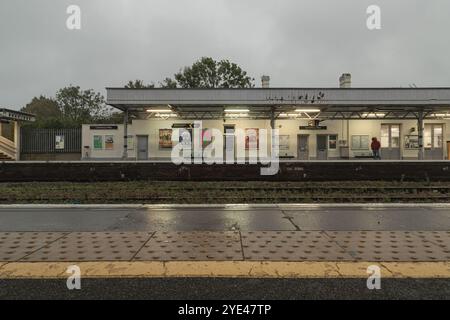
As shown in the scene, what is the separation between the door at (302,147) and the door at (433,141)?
962cm

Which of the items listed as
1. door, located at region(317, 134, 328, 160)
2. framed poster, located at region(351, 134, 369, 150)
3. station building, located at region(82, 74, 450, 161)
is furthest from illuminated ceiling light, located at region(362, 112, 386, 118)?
door, located at region(317, 134, 328, 160)

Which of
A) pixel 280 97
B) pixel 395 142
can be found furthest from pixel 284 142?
pixel 395 142

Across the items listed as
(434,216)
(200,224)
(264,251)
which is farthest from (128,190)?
(434,216)

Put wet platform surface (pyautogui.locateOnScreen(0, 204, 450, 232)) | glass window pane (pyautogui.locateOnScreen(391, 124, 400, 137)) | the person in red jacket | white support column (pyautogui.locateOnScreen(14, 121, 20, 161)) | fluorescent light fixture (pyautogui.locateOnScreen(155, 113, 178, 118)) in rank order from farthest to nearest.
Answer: white support column (pyautogui.locateOnScreen(14, 121, 20, 161)) < glass window pane (pyautogui.locateOnScreen(391, 124, 400, 137)) < fluorescent light fixture (pyautogui.locateOnScreen(155, 113, 178, 118)) < the person in red jacket < wet platform surface (pyautogui.locateOnScreen(0, 204, 450, 232))

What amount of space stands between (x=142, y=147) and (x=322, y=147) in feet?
48.2

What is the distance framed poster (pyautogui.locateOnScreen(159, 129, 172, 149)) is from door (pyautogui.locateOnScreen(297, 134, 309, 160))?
10.5 m

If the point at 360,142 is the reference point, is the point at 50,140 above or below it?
above

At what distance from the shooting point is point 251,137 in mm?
27906

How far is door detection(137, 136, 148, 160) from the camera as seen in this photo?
2827 cm

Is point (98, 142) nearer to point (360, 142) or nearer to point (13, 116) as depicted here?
point (13, 116)

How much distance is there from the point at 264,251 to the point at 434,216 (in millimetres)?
4521

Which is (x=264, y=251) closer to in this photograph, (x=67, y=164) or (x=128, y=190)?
(x=128, y=190)

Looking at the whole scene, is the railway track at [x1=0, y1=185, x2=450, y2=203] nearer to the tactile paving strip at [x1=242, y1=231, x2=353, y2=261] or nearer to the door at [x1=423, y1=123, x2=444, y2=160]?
the tactile paving strip at [x1=242, y1=231, x2=353, y2=261]

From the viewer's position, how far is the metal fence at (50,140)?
31.4 metres
